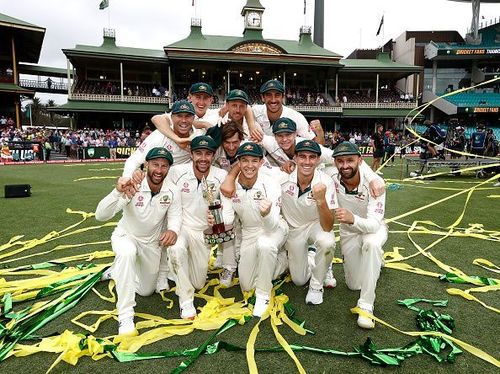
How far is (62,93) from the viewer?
4338cm

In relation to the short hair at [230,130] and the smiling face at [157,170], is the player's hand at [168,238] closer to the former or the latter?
the smiling face at [157,170]

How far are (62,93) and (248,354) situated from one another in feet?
156

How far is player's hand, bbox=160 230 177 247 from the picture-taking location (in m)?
3.81

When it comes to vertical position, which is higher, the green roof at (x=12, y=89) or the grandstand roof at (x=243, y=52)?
the grandstand roof at (x=243, y=52)

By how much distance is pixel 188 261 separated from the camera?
414 centimetres

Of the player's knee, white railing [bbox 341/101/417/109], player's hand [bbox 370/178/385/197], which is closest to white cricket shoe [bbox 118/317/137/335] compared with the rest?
the player's knee

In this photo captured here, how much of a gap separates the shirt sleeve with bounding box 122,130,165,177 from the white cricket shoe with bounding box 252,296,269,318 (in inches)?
75.1

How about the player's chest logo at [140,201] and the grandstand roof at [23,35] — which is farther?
the grandstand roof at [23,35]

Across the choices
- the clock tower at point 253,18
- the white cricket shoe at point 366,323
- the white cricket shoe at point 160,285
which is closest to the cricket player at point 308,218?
the white cricket shoe at point 366,323

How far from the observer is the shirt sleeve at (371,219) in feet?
12.4

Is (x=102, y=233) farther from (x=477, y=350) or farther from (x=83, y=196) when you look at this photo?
(x=477, y=350)

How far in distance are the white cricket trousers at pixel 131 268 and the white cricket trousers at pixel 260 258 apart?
0.98 metres

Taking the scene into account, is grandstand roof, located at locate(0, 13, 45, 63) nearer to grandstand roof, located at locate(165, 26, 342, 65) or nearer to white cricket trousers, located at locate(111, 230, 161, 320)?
grandstand roof, located at locate(165, 26, 342, 65)

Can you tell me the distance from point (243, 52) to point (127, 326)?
33.8 metres
